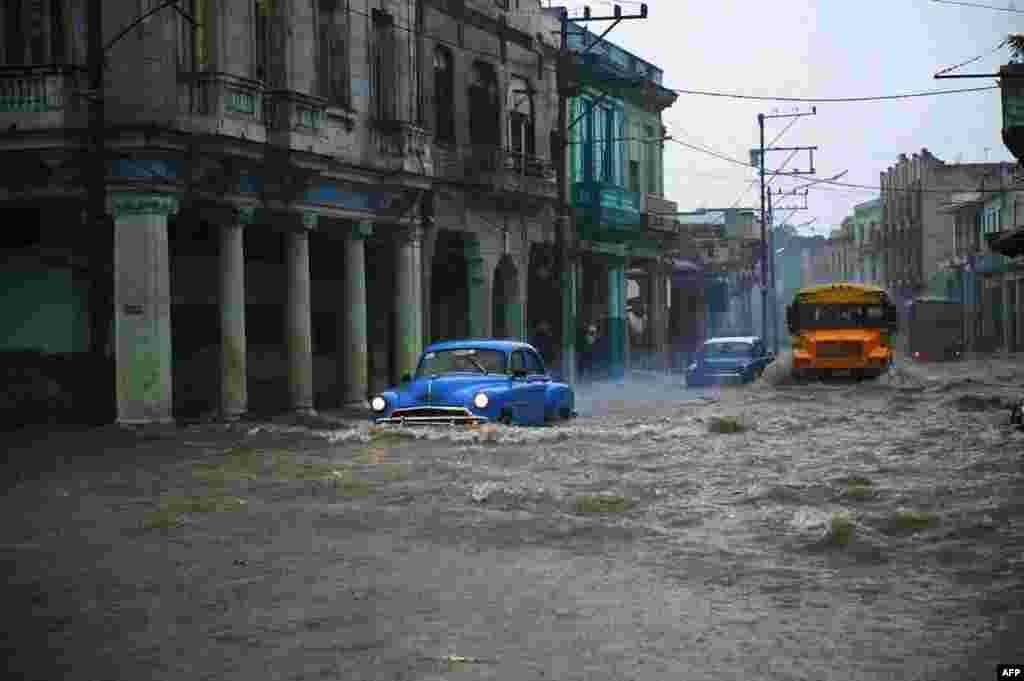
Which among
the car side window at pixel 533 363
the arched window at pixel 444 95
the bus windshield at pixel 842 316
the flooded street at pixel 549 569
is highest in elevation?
the arched window at pixel 444 95

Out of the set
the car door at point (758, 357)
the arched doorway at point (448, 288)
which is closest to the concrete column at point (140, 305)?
the arched doorway at point (448, 288)

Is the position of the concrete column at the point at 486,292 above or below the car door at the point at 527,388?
above

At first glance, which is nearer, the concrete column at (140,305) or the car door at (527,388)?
the car door at (527,388)

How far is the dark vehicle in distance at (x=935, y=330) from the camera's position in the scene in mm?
62906

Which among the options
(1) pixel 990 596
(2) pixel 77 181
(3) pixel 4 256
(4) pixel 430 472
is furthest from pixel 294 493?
(3) pixel 4 256

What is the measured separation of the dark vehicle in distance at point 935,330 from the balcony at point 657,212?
Result: 16785mm

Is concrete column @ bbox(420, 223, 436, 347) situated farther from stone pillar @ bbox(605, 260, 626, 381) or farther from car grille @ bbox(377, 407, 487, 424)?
stone pillar @ bbox(605, 260, 626, 381)

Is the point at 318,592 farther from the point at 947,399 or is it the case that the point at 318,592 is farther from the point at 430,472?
the point at 947,399

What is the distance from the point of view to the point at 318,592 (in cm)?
862

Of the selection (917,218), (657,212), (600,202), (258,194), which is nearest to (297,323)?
(258,194)

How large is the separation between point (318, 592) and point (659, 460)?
952 cm

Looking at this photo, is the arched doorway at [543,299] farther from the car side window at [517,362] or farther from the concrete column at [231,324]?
the car side window at [517,362]

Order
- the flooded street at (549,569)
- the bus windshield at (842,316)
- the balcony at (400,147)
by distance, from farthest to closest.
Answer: the bus windshield at (842,316) < the balcony at (400,147) < the flooded street at (549,569)

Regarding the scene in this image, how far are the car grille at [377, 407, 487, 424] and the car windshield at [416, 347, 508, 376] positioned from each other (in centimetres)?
159
